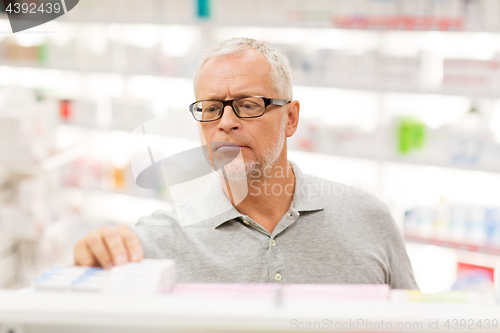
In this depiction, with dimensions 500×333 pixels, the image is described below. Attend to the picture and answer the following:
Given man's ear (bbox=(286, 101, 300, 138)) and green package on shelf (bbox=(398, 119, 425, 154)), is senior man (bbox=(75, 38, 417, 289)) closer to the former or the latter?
man's ear (bbox=(286, 101, 300, 138))

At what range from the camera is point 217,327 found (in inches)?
15.7

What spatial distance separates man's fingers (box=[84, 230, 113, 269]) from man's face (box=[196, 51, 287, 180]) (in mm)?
633

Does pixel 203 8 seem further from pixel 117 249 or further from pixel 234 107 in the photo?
A: pixel 117 249

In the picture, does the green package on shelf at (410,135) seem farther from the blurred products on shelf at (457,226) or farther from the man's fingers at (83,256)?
the man's fingers at (83,256)

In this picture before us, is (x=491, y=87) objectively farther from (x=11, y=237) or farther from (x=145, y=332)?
(x=11, y=237)

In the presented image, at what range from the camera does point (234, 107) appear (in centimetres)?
128

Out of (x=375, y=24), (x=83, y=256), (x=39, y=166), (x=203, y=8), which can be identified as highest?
(x=203, y=8)

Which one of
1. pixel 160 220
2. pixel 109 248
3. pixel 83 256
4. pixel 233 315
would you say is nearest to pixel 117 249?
pixel 109 248

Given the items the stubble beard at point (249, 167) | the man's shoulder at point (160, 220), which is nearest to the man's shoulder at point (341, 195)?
the stubble beard at point (249, 167)

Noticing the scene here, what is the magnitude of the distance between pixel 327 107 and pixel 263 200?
6.37 ft

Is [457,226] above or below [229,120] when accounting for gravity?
→ below

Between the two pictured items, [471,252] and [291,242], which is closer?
[291,242]

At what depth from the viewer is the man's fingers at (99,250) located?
24.4 inches

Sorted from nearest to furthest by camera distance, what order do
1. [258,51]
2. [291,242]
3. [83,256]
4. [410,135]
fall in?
[83,256] → [291,242] → [258,51] → [410,135]
